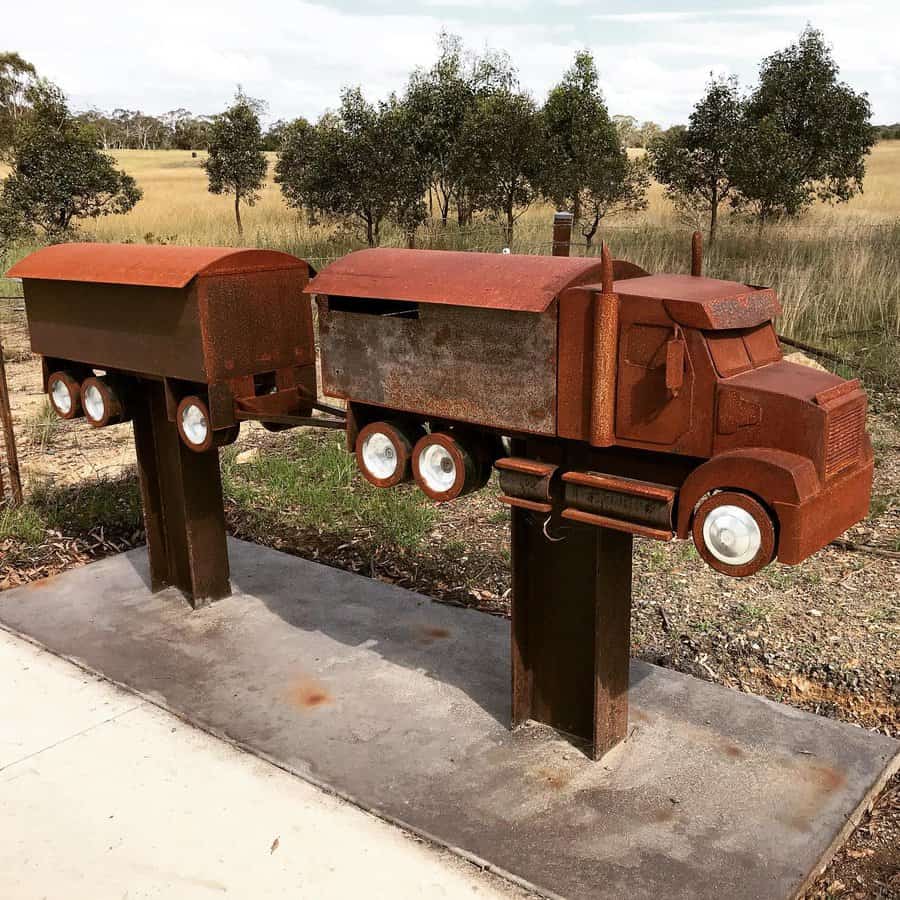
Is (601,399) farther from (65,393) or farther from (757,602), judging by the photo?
(65,393)

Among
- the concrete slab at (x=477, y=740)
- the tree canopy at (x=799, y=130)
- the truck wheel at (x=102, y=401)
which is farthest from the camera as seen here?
the tree canopy at (x=799, y=130)

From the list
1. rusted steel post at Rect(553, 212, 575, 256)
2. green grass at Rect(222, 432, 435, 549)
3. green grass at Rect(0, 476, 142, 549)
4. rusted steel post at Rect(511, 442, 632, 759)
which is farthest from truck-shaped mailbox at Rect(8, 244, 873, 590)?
green grass at Rect(0, 476, 142, 549)

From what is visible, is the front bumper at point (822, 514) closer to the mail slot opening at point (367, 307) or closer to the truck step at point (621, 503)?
the truck step at point (621, 503)

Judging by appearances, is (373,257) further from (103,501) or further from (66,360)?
(103,501)

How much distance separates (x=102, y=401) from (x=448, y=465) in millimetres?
2105

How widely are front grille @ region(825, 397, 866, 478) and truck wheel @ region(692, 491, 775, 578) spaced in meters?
0.23

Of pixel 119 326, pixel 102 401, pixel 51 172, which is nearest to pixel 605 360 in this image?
pixel 119 326

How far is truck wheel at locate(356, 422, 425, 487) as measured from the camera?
3184 mm

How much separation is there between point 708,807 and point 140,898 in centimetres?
180

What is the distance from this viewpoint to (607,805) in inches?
124

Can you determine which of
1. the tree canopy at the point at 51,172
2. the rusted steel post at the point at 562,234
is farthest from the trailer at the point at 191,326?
the tree canopy at the point at 51,172

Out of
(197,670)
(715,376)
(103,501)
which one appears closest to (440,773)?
(197,670)

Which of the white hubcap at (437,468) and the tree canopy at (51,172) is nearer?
the white hubcap at (437,468)

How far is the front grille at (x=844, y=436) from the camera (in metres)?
2.43
